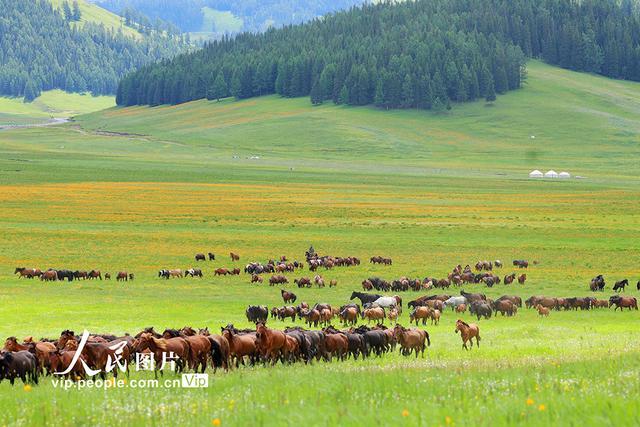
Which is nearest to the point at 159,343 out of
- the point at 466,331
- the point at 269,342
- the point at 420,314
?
the point at 269,342

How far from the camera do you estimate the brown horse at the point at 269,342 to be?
21594 millimetres

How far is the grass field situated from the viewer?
1380cm

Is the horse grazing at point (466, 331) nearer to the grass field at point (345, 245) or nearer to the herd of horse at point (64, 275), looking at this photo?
the grass field at point (345, 245)

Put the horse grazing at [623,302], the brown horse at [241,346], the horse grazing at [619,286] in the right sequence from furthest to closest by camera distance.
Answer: the horse grazing at [619,286] → the horse grazing at [623,302] → the brown horse at [241,346]

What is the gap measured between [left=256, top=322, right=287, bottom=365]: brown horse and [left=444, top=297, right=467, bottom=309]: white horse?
17985 millimetres

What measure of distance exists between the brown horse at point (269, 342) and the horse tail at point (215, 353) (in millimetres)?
1217

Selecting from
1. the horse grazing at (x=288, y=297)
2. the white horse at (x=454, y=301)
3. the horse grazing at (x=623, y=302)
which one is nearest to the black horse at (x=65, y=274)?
the horse grazing at (x=288, y=297)

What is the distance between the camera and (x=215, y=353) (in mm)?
20688

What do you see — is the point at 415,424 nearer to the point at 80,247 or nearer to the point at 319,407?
the point at 319,407

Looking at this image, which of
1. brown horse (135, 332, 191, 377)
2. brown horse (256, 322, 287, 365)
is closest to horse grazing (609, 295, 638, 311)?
brown horse (256, 322, 287, 365)

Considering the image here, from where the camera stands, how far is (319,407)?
13.0 metres

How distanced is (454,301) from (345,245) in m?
22.2

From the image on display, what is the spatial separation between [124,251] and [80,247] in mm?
3399

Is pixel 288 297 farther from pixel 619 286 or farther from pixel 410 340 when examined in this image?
pixel 619 286
